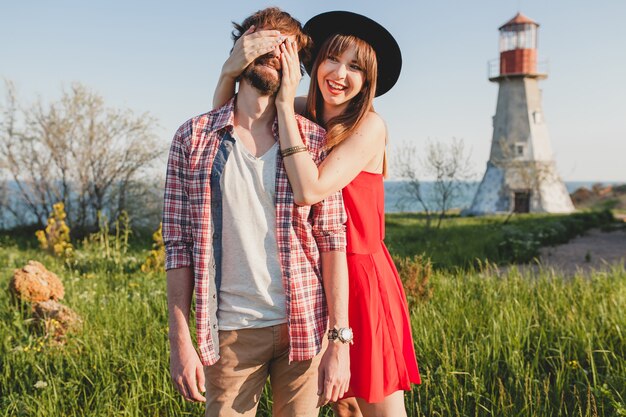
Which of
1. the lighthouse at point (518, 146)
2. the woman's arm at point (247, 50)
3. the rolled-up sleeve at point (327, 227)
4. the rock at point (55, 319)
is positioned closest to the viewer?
the woman's arm at point (247, 50)

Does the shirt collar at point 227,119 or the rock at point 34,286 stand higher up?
the shirt collar at point 227,119

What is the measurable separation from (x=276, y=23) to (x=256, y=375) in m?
1.23

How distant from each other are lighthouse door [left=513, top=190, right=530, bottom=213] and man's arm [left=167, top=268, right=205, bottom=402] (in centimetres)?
2467

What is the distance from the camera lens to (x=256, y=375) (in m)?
2.03

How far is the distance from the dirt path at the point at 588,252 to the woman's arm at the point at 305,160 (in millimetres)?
8914

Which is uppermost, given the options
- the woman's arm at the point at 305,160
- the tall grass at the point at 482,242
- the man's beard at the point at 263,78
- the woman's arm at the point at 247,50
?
the woman's arm at the point at 247,50

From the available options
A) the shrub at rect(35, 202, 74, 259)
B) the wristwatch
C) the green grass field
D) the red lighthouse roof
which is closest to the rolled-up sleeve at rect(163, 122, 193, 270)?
the wristwatch

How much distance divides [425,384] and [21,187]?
1398 cm

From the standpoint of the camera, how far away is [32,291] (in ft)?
16.2

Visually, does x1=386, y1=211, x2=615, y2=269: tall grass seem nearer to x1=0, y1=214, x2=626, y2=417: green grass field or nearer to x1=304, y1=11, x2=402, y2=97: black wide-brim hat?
x1=0, y1=214, x2=626, y2=417: green grass field

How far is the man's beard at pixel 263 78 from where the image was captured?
1.94 meters

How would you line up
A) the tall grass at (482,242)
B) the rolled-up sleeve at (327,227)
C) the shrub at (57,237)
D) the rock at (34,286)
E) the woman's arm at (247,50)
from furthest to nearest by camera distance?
the tall grass at (482,242)
the shrub at (57,237)
the rock at (34,286)
the rolled-up sleeve at (327,227)
the woman's arm at (247,50)

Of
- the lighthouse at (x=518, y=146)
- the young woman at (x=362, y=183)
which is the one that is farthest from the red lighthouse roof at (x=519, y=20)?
the young woman at (x=362, y=183)

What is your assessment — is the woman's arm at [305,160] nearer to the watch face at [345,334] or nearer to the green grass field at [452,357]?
the watch face at [345,334]
